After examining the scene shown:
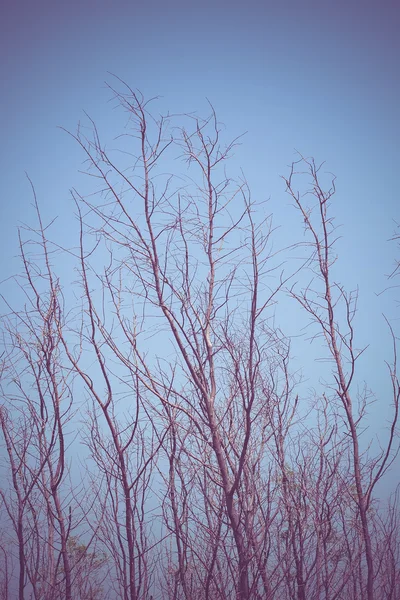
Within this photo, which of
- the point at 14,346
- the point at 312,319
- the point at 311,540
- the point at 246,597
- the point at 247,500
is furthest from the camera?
the point at 311,540

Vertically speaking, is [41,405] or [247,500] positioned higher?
[41,405]

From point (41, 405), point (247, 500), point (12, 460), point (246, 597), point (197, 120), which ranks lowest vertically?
point (246, 597)

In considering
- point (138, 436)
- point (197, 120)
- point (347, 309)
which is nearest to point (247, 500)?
point (138, 436)

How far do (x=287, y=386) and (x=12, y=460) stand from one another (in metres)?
→ 3.34

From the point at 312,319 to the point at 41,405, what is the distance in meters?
2.92

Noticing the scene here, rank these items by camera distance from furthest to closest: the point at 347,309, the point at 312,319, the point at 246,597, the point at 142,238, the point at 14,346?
the point at 312,319 < the point at 14,346 < the point at 347,309 < the point at 142,238 < the point at 246,597

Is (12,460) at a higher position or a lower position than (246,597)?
higher

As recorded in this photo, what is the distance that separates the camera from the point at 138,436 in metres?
4.45

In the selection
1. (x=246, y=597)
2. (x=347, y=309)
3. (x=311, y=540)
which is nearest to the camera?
(x=246, y=597)

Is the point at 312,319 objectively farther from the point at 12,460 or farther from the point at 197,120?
the point at 12,460

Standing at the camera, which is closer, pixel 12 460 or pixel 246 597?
pixel 246 597

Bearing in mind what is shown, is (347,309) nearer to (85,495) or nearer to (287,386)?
(287,386)

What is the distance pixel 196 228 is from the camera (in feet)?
10.4

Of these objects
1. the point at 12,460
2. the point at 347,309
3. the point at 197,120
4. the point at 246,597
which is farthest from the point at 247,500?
the point at 197,120
